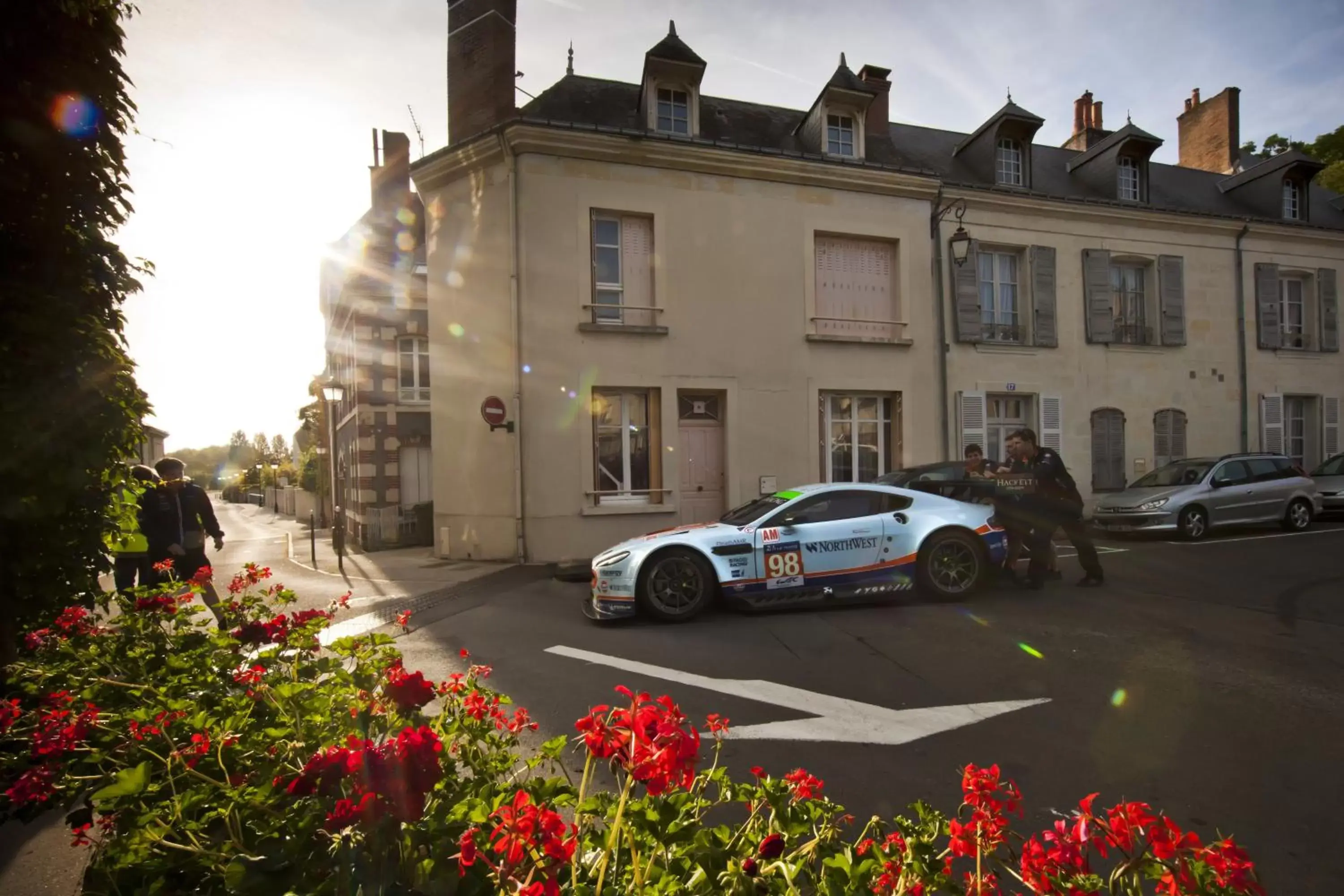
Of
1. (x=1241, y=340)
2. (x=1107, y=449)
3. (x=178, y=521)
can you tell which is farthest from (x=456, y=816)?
(x=1241, y=340)

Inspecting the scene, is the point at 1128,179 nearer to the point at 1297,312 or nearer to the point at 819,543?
the point at 1297,312

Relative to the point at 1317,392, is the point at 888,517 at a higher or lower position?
lower

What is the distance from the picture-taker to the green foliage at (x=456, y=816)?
1180 millimetres

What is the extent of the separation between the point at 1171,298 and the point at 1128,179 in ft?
10.0

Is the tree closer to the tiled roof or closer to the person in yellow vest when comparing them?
the person in yellow vest

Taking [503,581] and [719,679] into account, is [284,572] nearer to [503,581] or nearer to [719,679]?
[503,581]

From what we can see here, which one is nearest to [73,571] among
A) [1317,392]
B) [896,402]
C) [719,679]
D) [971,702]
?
[719,679]

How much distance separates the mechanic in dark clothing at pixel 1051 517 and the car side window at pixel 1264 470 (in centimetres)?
681

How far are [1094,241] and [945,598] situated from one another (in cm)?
1168

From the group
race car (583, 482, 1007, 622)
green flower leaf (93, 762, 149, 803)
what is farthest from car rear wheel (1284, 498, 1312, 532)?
green flower leaf (93, 762, 149, 803)

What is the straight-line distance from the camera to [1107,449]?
47.0 ft

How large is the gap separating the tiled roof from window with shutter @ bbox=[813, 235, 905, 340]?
5.26 ft

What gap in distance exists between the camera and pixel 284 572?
1165 centimetres

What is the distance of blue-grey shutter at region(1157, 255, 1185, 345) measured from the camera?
14.8 metres
